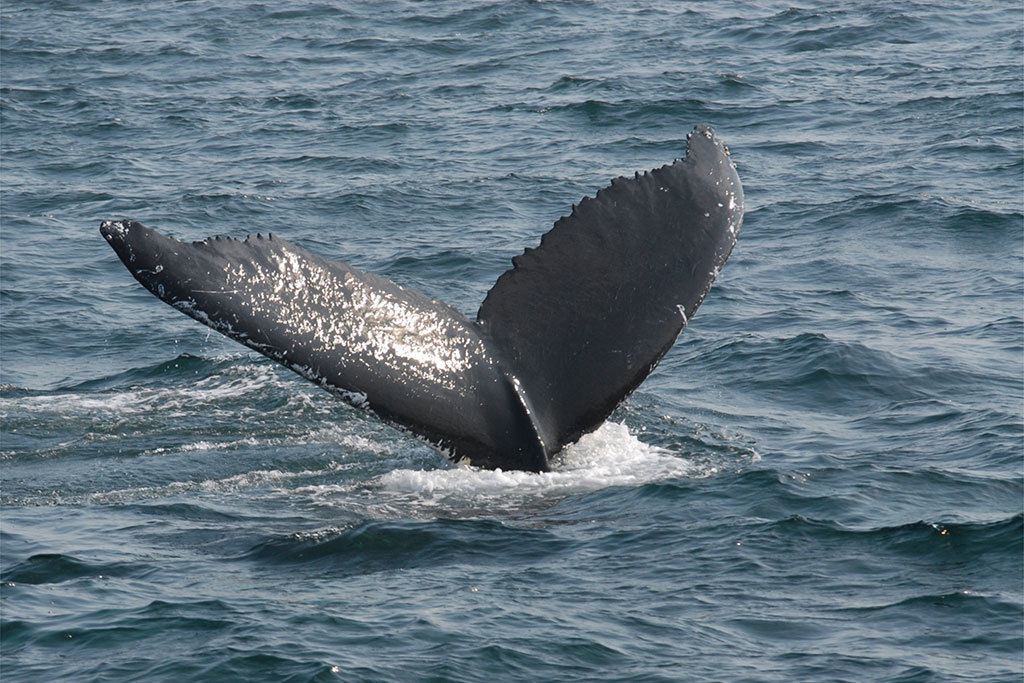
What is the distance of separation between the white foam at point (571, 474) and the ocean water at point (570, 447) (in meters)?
0.03

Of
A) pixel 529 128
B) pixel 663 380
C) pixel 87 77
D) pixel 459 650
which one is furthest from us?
pixel 87 77

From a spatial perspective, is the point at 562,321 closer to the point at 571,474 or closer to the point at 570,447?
the point at 570,447

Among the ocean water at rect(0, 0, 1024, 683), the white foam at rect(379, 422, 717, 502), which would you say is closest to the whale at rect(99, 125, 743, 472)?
the white foam at rect(379, 422, 717, 502)

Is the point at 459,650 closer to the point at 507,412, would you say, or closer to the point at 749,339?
the point at 507,412

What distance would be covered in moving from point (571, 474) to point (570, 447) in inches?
17.5

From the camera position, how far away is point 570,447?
28.2ft

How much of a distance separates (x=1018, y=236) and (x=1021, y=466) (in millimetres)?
6104

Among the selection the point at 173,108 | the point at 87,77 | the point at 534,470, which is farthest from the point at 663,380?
the point at 87,77

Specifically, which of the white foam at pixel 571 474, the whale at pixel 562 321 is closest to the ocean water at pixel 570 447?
the white foam at pixel 571 474

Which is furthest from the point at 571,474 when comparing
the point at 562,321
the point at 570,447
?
the point at 562,321

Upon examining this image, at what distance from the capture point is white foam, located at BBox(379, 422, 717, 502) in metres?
8.56

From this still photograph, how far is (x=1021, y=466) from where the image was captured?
9.77 metres

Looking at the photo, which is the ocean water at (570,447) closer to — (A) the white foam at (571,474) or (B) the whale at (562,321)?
(A) the white foam at (571,474)

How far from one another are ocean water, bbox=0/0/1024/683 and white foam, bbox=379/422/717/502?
0.10 ft
